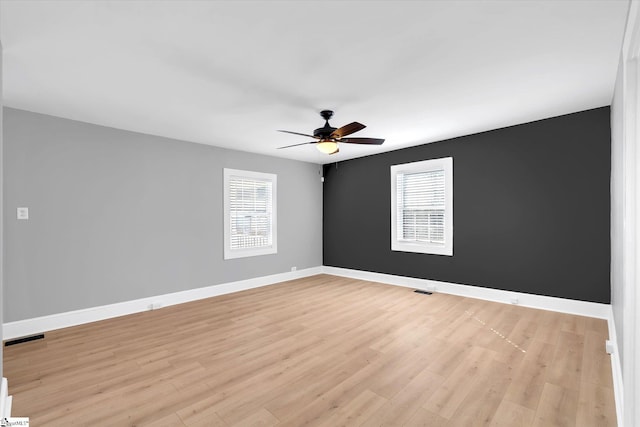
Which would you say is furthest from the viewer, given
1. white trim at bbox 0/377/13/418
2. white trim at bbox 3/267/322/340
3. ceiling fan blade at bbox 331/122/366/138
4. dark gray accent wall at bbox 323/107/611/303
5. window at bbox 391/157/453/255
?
window at bbox 391/157/453/255

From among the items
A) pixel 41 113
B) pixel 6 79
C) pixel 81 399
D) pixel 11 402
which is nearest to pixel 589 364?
pixel 81 399

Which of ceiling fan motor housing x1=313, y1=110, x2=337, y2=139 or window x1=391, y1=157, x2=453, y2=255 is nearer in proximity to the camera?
ceiling fan motor housing x1=313, y1=110, x2=337, y2=139

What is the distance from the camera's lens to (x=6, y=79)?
108 inches

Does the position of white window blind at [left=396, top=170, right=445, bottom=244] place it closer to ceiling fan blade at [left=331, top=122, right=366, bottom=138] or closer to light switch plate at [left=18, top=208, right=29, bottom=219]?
ceiling fan blade at [left=331, top=122, right=366, bottom=138]

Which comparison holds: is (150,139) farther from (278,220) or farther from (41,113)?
(278,220)

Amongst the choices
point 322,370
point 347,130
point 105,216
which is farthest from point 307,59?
point 105,216

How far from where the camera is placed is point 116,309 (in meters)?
4.16

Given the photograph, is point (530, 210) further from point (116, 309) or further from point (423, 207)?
point (116, 309)

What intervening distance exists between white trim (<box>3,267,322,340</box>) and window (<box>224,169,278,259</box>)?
1.81ft

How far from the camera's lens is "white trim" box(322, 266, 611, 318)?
382 cm

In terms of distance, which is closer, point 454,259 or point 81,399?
point 81,399

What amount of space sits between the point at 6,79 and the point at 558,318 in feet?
21.1

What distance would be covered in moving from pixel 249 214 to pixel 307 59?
383 cm

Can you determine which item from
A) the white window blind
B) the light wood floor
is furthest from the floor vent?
the white window blind
